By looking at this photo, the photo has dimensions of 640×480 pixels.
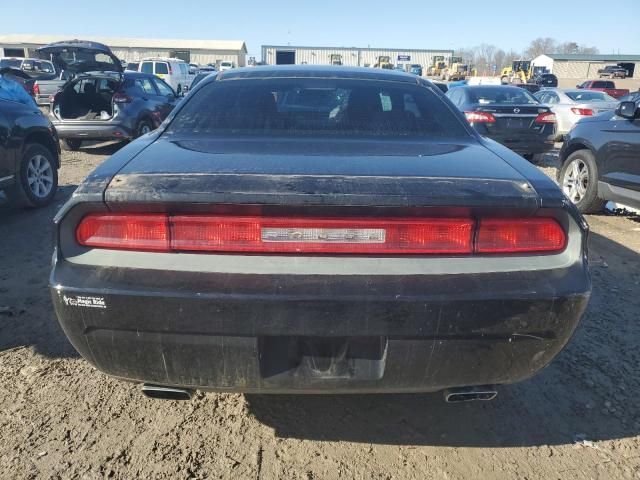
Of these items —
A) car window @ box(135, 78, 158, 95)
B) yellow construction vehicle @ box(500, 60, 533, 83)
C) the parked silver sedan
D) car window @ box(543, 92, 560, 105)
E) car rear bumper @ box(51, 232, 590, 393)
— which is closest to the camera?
car rear bumper @ box(51, 232, 590, 393)

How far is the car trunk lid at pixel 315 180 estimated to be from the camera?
1712mm

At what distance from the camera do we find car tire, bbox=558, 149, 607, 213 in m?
5.89

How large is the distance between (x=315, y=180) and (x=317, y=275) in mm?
335

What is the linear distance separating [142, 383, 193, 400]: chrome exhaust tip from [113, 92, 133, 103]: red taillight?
875 centimetres

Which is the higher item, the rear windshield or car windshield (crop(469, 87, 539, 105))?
the rear windshield

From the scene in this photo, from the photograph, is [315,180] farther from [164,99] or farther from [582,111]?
[582,111]

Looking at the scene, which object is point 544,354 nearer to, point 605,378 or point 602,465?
point 602,465

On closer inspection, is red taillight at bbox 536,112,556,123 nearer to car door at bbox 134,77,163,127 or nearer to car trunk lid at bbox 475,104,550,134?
car trunk lid at bbox 475,104,550,134

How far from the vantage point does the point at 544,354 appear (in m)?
1.89

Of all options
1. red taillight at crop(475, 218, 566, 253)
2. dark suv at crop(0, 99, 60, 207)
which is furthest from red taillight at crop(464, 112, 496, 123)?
red taillight at crop(475, 218, 566, 253)

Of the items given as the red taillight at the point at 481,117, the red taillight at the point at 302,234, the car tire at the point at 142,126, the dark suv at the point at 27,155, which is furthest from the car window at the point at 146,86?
the red taillight at the point at 302,234

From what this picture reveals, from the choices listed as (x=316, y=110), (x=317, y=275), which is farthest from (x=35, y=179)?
(x=317, y=275)

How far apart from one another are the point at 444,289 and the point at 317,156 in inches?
29.7

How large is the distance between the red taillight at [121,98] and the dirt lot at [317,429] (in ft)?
24.3
